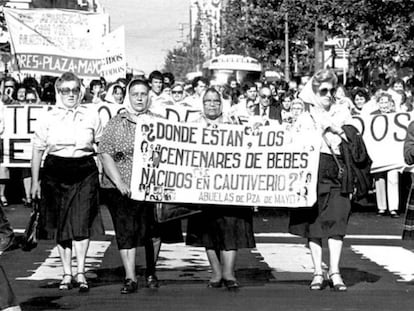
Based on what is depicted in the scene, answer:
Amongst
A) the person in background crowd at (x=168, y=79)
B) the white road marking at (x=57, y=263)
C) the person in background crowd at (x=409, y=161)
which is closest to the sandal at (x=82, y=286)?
the white road marking at (x=57, y=263)

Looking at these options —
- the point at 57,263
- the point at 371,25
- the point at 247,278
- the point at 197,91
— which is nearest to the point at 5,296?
the point at 247,278

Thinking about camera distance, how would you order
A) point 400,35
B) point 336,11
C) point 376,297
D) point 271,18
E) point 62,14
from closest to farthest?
point 376,297 → point 62,14 → point 400,35 → point 336,11 → point 271,18

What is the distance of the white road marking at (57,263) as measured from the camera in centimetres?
1172

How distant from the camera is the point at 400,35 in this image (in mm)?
26000

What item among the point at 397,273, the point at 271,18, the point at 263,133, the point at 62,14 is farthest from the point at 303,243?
the point at 271,18

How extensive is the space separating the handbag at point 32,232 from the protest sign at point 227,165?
3.19 ft

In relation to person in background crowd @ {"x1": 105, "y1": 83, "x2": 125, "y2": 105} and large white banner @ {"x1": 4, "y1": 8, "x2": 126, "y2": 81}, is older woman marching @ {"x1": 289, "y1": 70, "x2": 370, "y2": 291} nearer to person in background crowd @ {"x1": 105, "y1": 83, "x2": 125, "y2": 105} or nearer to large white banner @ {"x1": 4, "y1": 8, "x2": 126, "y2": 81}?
person in background crowd @ {"x1": 105, "y1": 83, "x2": 125, "y2": 105}

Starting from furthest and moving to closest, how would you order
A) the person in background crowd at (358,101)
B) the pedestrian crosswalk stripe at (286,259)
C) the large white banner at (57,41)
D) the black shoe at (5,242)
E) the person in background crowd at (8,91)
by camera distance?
the large white banner at (57,41)
the person in background crowd at (8,91)
the person in background crowd at (358,101)
the pedestrian crosswalk stripe at (286,259)
the black shoe at (5,242)

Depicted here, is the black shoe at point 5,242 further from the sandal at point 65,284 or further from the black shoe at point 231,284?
the black shoe at point 231,284

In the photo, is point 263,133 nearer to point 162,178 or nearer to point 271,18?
point 162,178

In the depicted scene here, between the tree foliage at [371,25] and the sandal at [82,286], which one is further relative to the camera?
the tree foliage at [371,25]

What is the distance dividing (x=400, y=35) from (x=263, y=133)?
1523 cm

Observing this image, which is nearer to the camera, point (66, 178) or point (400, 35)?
point (66, 178)

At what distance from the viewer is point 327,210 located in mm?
10953
